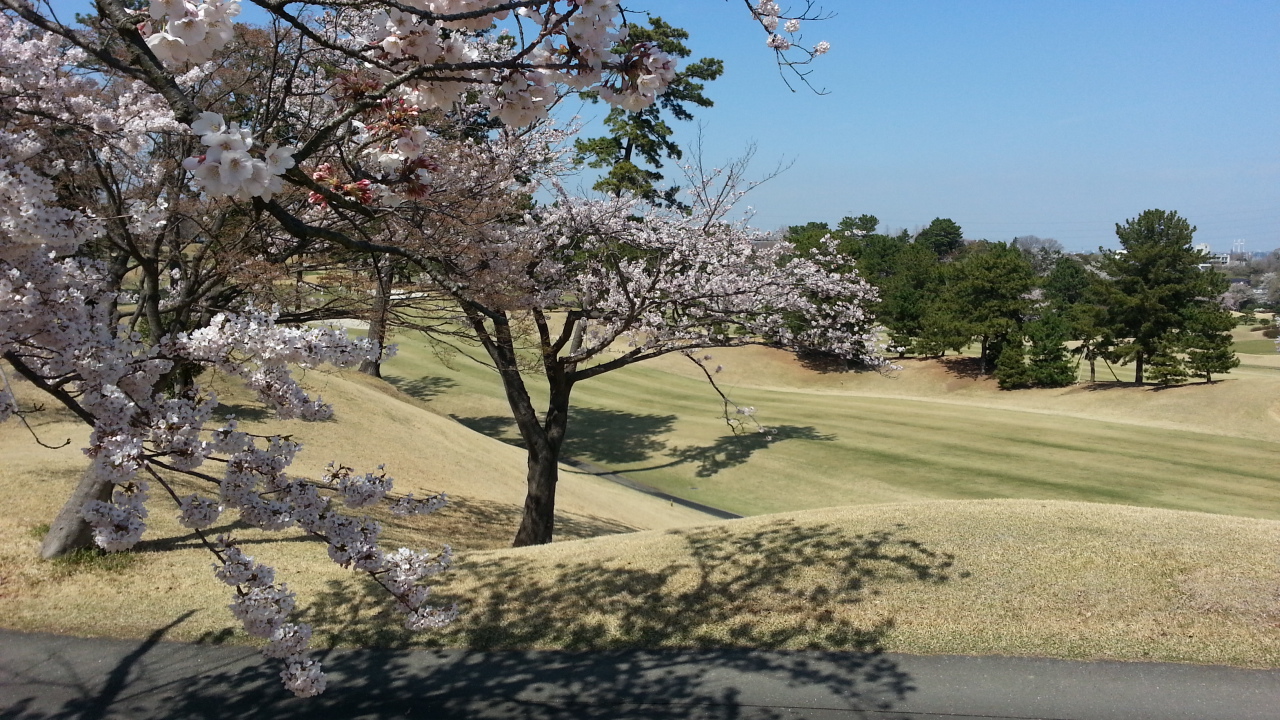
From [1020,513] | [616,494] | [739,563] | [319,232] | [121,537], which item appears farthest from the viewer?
[616,494]

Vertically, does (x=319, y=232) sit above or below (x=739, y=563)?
above

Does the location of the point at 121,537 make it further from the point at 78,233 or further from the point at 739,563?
the point at 739,563

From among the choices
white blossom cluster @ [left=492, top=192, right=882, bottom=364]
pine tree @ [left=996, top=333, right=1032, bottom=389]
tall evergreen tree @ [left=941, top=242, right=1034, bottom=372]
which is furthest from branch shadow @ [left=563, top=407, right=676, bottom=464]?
tall evergreen tree @ [left=941, top=242, right=1034, bottom=372]

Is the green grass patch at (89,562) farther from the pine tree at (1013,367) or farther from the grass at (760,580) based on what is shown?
the pine tree at (1013,367)

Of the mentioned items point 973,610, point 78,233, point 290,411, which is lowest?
point 973,610

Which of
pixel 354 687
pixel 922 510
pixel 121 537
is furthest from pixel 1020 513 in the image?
pixel 121 537

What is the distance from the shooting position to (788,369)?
4916cm

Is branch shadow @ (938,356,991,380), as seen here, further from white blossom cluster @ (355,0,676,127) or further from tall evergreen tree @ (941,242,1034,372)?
white blossom cluster @ (355,0,676,127)

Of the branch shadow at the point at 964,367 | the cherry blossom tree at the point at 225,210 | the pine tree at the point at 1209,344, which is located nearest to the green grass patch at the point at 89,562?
the cherry blossom tree at the point at 225,210

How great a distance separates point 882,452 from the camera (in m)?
26.1

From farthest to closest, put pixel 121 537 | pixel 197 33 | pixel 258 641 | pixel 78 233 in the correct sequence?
1. pixel 258 641
2. pixel 121 537
3. pixel 78 233
4. pixel 197 33

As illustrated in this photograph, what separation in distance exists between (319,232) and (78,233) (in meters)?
1.12

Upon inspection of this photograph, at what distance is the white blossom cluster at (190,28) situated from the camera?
323 centimetres

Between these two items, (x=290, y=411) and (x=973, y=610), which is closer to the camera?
(x=290, y=411)
